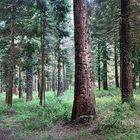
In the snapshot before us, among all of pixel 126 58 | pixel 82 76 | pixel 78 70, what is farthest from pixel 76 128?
pixel 126 58

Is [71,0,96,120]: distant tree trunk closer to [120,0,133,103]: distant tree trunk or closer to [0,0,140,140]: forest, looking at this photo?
[0,0,140,140]: forest

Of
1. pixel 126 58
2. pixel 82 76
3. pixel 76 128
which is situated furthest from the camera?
pixel 126 58

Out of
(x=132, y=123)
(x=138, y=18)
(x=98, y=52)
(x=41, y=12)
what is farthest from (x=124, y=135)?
(x=98, y=52)

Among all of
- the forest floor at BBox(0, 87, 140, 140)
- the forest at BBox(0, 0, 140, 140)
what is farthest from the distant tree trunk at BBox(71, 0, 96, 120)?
the forest floor at BBox(0, 87, 140, 140)

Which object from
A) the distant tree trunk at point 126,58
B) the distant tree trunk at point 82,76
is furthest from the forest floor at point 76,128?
the distant tree trunk at point 126,58

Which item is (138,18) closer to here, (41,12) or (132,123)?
(41,12)

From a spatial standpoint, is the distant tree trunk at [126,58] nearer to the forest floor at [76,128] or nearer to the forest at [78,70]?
the forest at [78,70]

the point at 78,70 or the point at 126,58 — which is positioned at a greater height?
the point at 126,58

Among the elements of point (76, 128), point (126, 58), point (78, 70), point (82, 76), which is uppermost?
point (126, 58)

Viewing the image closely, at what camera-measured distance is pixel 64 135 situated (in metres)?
10.8

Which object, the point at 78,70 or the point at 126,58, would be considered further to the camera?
the point at 126,58

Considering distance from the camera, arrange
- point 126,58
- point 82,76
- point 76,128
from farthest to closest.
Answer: point 126,58, point 82,76, point 76,128

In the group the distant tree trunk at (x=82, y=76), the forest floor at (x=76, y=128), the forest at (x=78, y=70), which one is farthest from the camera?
the distant tree trunk at (x=82, y=76)

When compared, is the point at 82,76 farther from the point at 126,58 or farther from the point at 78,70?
the point at 126,58
